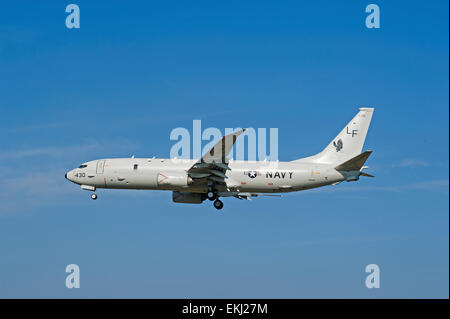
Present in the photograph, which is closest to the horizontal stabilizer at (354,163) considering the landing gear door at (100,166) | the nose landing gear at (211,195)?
the nose landing gear at (211,195)

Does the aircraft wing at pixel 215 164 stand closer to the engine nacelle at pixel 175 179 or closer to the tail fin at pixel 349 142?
the engine nacelle at pixel 175 179

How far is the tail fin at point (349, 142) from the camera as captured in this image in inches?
2724

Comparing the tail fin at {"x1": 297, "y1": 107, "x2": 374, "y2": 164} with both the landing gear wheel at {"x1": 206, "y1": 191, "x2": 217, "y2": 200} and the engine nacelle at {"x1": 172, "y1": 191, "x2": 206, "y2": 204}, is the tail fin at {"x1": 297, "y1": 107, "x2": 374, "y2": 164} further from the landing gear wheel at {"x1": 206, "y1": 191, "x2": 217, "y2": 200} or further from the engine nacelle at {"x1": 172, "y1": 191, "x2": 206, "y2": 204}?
Answer: the engine nacelle at {"x1": 172, "y1": 191, "x2": 206, "y2": 204}

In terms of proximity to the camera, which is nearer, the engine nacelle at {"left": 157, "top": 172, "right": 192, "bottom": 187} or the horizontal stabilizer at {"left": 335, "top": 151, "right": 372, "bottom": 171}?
the horizontal stabilizer at {"left": 335, "top": 151, "right": 372, "bottom": 171}

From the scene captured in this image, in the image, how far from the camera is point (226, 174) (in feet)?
227

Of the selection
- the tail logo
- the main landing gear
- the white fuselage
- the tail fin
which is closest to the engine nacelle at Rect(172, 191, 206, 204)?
the white fuselage

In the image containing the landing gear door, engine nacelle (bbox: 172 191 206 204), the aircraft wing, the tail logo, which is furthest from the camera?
engine nacelle (bbox: 172 191 206 204)

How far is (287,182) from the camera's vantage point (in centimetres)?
6750

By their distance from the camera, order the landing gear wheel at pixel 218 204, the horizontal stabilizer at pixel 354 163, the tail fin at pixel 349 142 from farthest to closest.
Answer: the landing gear wheel at pixel 218 204, the tail fin at pixel 349 142, the horizontal stabilizer at pixel 354 163

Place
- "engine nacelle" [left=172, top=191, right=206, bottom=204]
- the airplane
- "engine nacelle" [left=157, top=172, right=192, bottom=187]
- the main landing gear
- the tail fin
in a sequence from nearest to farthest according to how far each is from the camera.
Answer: the airplane
"engine nacelle" [left=157, top=172, right=192, bottom=187]
the tail fin
the main landing gear
"engine nacelle" [left=172, top=191, right=206, bottom=204]

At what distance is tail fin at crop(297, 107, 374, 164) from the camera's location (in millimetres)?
69188

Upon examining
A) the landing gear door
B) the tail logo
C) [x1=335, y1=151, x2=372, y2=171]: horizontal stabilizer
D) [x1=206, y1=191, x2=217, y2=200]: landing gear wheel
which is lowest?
[x1=206, y1=191, x2=217, y2=200]: landing gear wheel
